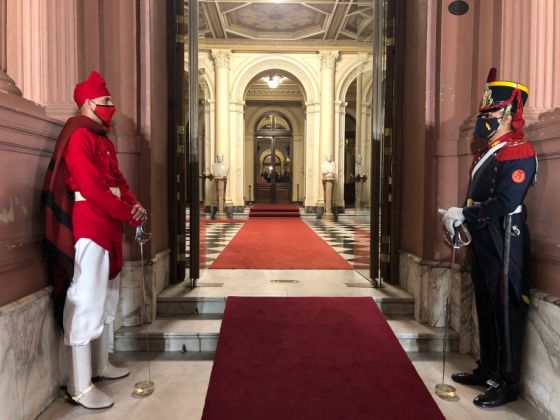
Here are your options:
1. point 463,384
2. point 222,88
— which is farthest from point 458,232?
point 222,88

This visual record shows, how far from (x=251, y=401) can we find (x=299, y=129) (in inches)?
771

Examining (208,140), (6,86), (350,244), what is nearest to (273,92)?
(208,140)

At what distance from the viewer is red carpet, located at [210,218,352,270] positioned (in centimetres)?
548

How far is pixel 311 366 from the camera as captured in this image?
2.73m

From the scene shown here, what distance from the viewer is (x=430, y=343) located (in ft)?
11.1

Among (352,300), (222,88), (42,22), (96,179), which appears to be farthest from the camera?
(222,88)

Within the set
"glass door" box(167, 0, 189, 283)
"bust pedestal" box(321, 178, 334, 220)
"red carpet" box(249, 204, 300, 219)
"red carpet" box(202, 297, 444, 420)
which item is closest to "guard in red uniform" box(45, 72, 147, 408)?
"red carpet" box(202, 297, 444, 420)

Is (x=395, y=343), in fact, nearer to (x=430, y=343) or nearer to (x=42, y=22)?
(x=430, y=343)

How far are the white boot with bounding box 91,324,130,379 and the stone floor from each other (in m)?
0.05

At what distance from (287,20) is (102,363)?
12.3 m

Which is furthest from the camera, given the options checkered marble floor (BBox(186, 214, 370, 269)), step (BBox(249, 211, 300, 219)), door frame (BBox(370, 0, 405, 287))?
step (BBox(249, 211, 300, 219))

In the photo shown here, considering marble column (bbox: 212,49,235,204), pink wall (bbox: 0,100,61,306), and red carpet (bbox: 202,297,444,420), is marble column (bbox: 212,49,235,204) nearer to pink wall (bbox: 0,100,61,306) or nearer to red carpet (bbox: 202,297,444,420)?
red carpet (bbox: 202,297,444,420)

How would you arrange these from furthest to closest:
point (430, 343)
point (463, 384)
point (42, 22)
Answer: point (430, 343), point (42, 22), point (463, 384)

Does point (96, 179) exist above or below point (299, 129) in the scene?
below
